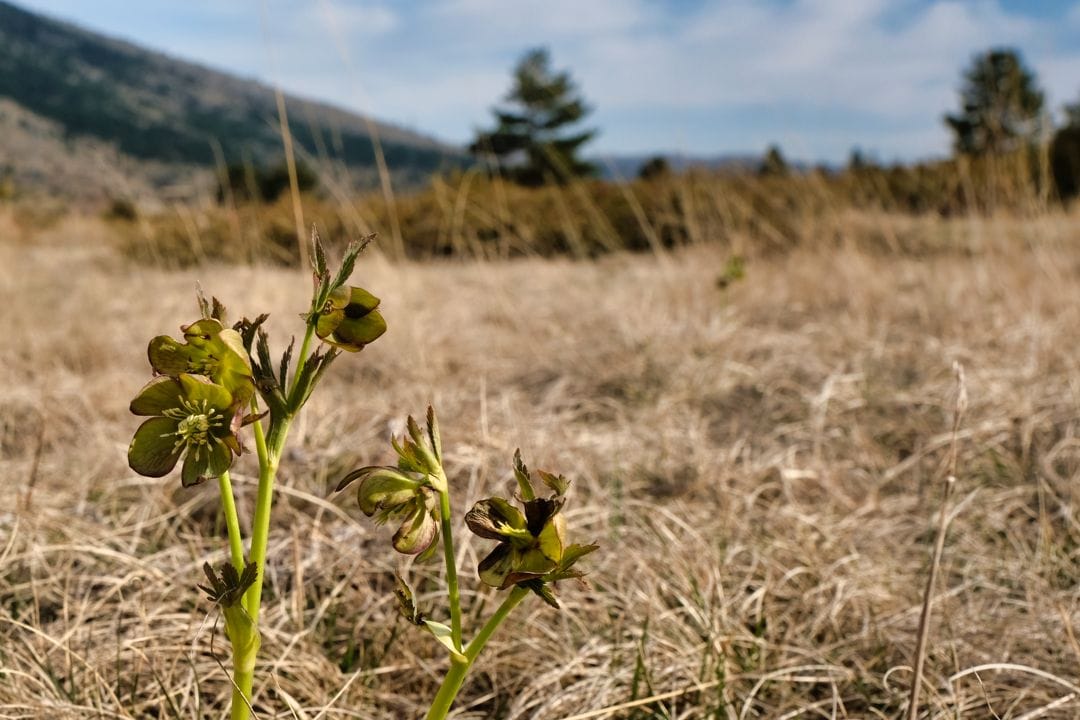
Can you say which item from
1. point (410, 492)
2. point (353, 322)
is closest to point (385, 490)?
point (410, 492)

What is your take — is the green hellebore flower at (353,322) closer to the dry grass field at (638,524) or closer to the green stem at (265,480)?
the green stem at (265,480)

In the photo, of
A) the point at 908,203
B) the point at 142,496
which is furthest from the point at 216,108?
the point at 142,496

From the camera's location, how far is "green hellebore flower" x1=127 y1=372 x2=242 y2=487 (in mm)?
557

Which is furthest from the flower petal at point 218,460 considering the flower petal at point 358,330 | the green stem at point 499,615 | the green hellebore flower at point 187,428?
the green stem at point 499,615

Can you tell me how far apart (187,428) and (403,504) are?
15 cm

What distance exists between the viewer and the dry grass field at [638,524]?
1.11 metres

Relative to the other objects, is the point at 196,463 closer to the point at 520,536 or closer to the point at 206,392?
the point at 206,392

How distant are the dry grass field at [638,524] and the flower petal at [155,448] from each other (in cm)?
27

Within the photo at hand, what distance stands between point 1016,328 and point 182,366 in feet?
10.2

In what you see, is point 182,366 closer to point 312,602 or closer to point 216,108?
point 312,602

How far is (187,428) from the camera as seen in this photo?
1.84 ft

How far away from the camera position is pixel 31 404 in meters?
2.44

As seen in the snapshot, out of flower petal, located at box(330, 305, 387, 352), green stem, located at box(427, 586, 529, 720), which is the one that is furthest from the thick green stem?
flower petal, located at box(330, 305, 387, 352)

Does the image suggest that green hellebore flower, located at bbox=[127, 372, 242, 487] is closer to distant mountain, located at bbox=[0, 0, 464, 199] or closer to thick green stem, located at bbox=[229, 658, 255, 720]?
thick green stem, located at bbox=[229, 658, 255, 720]
